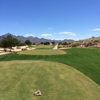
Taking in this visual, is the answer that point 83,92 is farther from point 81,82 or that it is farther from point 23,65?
point 23,65

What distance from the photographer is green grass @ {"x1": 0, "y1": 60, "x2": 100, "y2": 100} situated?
1370cm

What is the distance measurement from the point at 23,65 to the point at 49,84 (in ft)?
18.5

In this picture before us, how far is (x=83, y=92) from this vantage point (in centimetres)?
1506

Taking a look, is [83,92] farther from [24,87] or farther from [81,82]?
[24,87]

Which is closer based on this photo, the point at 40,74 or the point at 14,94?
the point at 14,94

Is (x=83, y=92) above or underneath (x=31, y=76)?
underneath

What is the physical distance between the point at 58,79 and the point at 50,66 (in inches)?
156

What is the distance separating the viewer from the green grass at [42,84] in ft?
45.0

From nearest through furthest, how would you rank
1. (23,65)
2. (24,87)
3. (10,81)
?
(24,87) → (10,81) → (23,65)

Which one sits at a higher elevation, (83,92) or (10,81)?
(10,81)

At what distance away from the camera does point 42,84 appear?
15484mm

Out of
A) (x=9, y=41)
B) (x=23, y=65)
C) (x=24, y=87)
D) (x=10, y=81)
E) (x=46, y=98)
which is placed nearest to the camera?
(x=46, y=98)

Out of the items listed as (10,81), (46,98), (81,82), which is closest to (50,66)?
(81,82)

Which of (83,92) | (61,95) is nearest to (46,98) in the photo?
(61,95)
